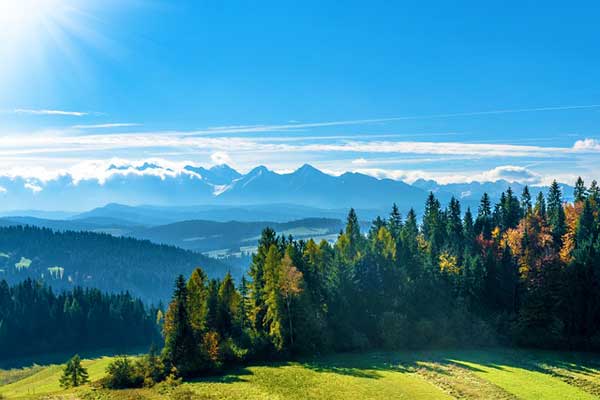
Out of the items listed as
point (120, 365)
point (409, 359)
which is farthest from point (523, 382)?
point (120, 365)

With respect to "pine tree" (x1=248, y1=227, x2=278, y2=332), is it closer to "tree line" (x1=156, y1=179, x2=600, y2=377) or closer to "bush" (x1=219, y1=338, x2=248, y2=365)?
"tree line" (x1=156, y1=179, x2=600, y2=377)

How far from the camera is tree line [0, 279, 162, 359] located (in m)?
178

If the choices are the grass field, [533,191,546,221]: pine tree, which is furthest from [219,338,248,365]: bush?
[533,191,546,221]: pine tree

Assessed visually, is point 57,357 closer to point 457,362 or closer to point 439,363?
point 439,363

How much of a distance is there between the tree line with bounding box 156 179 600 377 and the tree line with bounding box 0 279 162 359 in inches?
4511

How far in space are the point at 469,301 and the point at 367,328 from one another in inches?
964

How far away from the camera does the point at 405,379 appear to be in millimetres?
62031

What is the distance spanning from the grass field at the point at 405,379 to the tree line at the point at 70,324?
131 meters

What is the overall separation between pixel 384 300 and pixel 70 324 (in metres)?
138

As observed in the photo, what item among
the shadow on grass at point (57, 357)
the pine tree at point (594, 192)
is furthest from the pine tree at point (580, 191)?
the shadow on grass at point (57, 357)

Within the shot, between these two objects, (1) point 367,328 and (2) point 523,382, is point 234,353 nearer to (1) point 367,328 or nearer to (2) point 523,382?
(1) point 367,328

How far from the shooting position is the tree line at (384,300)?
253 ft

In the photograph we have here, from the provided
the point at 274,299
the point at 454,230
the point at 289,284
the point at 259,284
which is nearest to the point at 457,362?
the point at 289,284

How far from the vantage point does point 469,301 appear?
100750 mm
